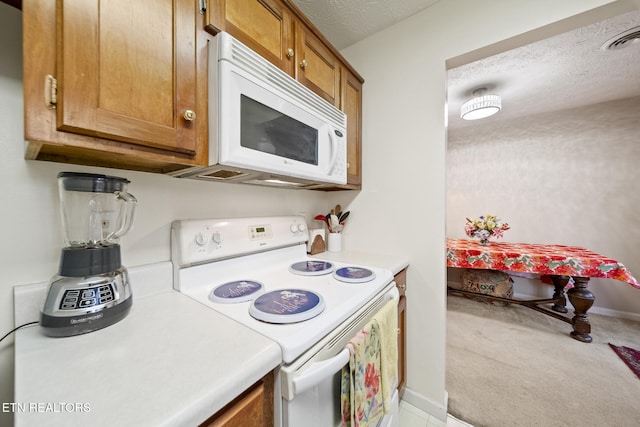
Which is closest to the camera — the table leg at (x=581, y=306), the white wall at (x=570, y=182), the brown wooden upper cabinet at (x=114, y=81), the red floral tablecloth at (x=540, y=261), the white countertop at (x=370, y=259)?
the brown wooden upper cabinet at (x=114, y=81)

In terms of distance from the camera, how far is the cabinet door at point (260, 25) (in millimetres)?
750

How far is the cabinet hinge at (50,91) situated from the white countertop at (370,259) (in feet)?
4.04

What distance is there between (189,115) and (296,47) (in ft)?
2.17

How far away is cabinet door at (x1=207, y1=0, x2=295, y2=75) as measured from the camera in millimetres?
750

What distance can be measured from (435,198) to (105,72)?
1.45 m

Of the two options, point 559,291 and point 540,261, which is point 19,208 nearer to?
point 540,261

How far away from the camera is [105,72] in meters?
0.54

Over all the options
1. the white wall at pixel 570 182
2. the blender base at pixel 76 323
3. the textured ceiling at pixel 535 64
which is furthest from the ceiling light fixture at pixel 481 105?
the blender base at pixel 76 323

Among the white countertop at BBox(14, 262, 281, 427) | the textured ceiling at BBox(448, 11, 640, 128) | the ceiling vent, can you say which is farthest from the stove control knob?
the ceiling vent

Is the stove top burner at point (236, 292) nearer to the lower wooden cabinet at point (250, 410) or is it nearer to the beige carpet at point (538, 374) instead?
the lower wooden cabinet at point (250, 410)

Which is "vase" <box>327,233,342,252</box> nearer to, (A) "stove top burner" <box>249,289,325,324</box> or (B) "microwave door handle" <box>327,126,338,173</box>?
(B) "microwave door handle" <box>327,126,338,173</box>

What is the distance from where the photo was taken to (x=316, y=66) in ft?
3.80

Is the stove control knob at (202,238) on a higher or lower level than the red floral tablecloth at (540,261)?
higher

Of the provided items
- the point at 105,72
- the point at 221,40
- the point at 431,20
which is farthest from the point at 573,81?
the point at 105,72
